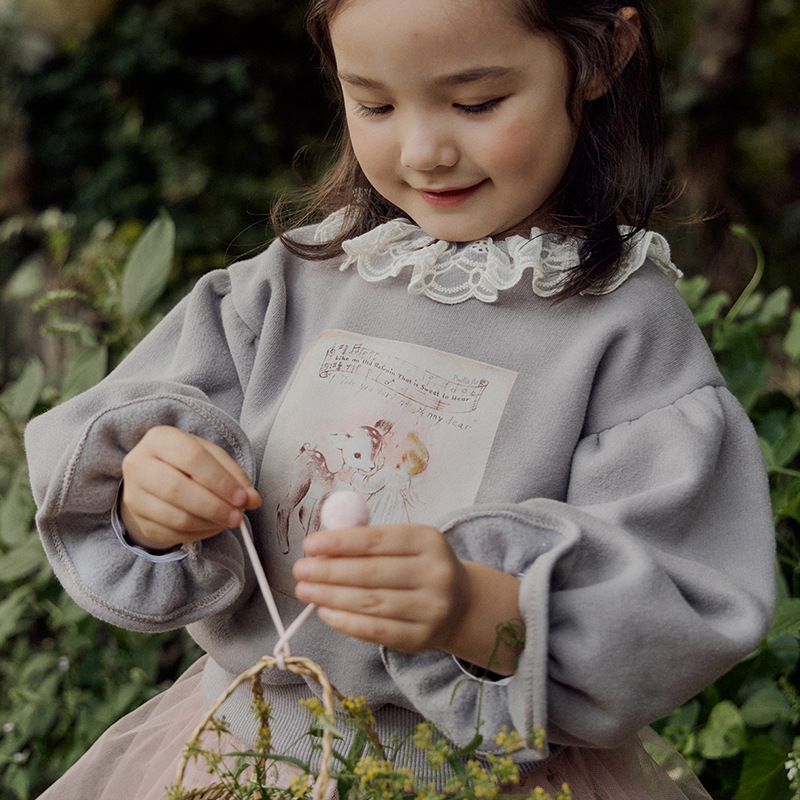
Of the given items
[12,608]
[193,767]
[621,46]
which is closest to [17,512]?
[12,608]

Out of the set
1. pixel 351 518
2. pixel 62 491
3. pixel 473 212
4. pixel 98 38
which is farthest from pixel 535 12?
pixel 98 38

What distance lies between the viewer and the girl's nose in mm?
845

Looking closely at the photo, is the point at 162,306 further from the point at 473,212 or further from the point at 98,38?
the point at 473,212

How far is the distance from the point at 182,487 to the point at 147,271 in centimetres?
77

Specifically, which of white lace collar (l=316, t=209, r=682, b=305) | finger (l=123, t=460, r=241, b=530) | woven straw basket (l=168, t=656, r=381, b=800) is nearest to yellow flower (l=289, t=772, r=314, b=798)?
woven straw basket (l=168, t=656, r=381, b=800)

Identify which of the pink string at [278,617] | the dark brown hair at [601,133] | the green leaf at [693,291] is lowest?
the green leaf at [693,291]

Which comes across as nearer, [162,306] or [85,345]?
[85,345]

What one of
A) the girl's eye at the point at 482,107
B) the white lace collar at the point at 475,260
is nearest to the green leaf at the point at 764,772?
the white lace collar at the point at 475,260

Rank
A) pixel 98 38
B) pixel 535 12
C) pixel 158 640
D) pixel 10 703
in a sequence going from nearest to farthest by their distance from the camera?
pixel 535 12 < pixel 158 640 < pixel 10 703 < pixel 98 38

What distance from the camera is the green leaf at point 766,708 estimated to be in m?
1.29

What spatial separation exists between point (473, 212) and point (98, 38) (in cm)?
272

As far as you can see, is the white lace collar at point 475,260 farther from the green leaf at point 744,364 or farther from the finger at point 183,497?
the green leaf at point 744,364

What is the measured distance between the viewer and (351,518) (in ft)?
2.33

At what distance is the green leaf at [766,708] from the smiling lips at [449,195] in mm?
866
